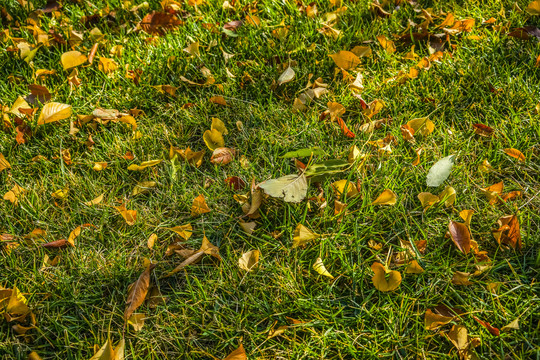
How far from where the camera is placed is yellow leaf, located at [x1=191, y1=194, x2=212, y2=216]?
1.69 m

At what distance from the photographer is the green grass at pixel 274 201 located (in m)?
1.38

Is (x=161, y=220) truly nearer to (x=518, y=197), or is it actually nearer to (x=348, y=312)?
(x=348, y=312)

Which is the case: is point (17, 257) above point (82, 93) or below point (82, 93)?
below

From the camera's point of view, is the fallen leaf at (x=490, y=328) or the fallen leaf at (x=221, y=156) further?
the fallen leaf at (x=221, y=156)

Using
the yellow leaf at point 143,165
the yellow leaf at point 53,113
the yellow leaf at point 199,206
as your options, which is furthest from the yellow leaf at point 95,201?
the yellow leaf at point 53,113

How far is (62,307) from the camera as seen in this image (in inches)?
58.4

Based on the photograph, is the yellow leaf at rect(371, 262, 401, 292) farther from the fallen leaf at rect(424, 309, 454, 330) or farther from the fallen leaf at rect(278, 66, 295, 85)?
the fallen leaf at rect(278, 66, 295, 85)

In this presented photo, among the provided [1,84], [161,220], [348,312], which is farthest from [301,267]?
[1,84]

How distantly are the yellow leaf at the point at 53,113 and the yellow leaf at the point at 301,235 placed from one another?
1.32 metres

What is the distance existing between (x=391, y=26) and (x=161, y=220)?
5.53 feet

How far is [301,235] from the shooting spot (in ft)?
4.97

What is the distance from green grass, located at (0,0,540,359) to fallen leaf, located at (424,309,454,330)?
34 millimetres

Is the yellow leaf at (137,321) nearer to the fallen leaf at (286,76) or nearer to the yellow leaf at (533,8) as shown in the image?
the fallen leaf at (286,76)

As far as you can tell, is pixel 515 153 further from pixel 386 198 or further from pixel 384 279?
pixel 384 279
